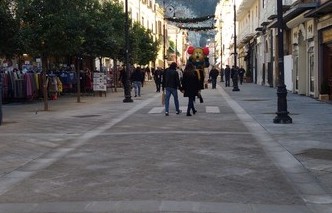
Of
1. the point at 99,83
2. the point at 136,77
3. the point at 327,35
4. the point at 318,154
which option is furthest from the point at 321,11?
the point at 99,83

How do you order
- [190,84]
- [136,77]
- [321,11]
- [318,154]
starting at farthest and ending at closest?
[136,77] < [321,11] < [190,84] < [318,154]

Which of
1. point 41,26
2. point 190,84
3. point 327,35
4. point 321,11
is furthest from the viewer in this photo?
point 327,35

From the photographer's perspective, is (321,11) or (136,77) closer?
(321,11)

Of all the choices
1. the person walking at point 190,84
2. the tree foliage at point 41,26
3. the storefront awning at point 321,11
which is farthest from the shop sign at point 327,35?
the tree foliage at point 41,26

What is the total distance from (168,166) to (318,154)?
281 centimetres

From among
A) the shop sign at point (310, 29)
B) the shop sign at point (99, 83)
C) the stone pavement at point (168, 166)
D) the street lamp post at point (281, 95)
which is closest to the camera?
the stone pavement at point (168, 166)

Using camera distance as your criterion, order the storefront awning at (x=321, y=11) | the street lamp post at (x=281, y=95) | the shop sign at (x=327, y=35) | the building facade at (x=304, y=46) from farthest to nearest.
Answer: the building facade at (x=304, y=46) → the shop sign at (x=327, y=35) → the storefront awning at (x=321, y=11) → the street lamp post at (x=281, y=95)

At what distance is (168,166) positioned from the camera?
894 cm

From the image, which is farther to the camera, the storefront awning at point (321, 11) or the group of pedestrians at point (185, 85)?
the storefront awning at point (321, 11)

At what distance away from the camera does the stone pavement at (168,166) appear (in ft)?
21.9

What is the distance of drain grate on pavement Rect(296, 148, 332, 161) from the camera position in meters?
9.62

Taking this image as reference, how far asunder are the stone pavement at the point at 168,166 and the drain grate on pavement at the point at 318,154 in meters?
0.02

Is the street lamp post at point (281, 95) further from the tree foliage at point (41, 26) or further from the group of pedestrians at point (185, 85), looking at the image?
the tree foliage at point (41, 26)

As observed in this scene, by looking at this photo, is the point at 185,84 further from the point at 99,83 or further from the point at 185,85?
the point at 99,83
